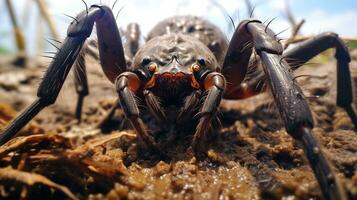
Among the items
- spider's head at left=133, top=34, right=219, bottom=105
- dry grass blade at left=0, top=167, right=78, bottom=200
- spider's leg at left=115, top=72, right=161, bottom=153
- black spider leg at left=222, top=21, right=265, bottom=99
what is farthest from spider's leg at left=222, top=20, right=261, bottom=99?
dry grass blade at left=0, top=167, right=78, bottom=200

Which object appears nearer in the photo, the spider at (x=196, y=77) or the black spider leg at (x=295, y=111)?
the black spider leg at (x=295, y=111)

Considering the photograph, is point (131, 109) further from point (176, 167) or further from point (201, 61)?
point (201, 61)

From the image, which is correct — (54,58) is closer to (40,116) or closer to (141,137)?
(141,137)

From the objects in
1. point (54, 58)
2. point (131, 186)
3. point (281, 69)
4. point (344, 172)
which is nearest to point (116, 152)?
point (131, 186)

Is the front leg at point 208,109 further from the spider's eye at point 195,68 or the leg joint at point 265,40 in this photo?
the leg joint at point 265,40

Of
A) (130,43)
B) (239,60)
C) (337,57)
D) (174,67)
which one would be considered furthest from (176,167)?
(130,43)

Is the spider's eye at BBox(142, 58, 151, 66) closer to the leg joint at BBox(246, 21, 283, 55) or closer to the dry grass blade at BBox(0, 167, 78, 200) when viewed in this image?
the leg joint at BBox(246, 21, 283, 55)

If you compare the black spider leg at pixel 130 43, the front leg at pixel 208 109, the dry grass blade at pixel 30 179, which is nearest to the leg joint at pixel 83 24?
the front leg at pixel 208 109
